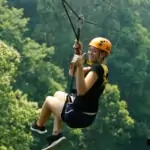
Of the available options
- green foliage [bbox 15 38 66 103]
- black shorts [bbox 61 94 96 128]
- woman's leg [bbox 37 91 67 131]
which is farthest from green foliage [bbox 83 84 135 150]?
black shorts [bbox 61 94 96 128]

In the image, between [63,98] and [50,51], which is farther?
[50,51]

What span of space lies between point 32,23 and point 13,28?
1508 centimetres

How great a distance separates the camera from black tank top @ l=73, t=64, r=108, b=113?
6.88 metres

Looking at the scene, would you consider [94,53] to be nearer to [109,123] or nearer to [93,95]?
[93,95]

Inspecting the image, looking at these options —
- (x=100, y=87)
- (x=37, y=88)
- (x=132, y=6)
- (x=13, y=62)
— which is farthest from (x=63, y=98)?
(x=132, y=6)

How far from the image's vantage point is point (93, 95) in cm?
701

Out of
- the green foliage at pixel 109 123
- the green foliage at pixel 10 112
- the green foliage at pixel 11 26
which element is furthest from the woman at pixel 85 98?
the green foliage at pixel 109 123

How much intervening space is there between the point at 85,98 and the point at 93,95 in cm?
11

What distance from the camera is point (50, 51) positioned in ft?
140

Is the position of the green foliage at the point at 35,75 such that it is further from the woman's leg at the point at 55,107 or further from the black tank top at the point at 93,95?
the black tank top at the point at 93,95

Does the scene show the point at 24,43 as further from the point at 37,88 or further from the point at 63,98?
the point at 63,98

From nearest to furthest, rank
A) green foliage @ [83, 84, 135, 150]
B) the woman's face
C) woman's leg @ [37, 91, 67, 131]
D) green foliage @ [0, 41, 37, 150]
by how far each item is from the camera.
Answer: the woman's face → woman's leg @ [37, 91, 67, 131] → green foliage @ [0, 41, 37, 150] → green foliage @ [83, 84, 135, 150]

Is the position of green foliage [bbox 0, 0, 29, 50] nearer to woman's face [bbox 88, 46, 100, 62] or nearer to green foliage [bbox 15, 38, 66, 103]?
green foliage [bbox 15, 38, 66, 103]

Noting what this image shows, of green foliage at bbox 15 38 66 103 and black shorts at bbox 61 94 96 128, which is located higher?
green foliage at bbox 15 38 66 103
